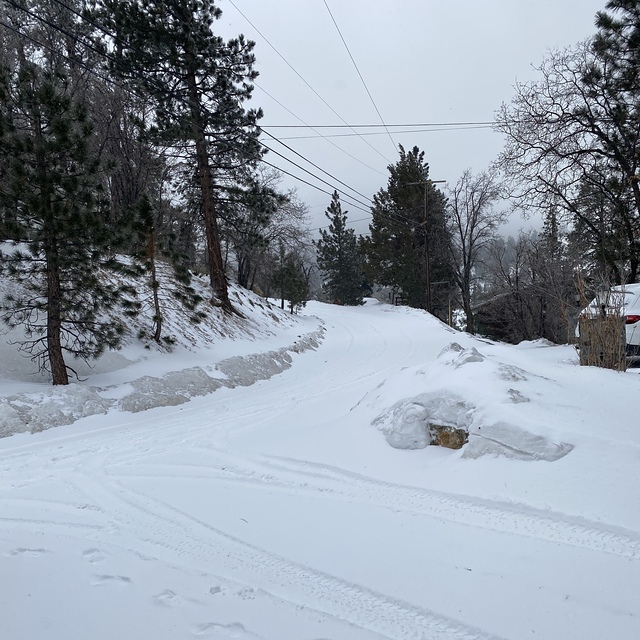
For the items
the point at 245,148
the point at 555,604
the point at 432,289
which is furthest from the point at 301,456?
the point at 432,289

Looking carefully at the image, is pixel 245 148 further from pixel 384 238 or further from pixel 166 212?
pixel 384 238

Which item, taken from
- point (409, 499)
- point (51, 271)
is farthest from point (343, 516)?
point (51, 271)

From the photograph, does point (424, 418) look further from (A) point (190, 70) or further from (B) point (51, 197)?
(A) point (190, 70)

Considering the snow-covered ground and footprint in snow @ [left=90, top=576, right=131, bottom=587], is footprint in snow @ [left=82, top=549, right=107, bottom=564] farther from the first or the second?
footprint in snow @ [left=90, top=576, right=131, bottom=587]

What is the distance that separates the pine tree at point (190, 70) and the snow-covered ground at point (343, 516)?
373 inches

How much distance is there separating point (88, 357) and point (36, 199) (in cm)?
291

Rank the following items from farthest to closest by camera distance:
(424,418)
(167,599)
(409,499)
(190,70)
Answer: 1. (190,70)
2. (424,418)
3. (409,499)
4. (167,599)

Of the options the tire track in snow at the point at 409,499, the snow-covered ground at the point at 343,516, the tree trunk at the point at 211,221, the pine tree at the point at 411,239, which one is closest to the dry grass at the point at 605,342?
the snow-covered ground at the point at 343,516

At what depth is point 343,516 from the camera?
141 inches

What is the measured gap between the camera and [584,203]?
15.8 m

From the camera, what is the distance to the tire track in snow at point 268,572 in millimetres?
2434

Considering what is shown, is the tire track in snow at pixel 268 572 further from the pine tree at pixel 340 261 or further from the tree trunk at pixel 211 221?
the pine tree at pixel 340 261

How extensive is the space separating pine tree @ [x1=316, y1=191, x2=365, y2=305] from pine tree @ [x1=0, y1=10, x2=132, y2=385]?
37323 millimetres

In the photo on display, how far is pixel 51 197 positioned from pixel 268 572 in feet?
22.2
